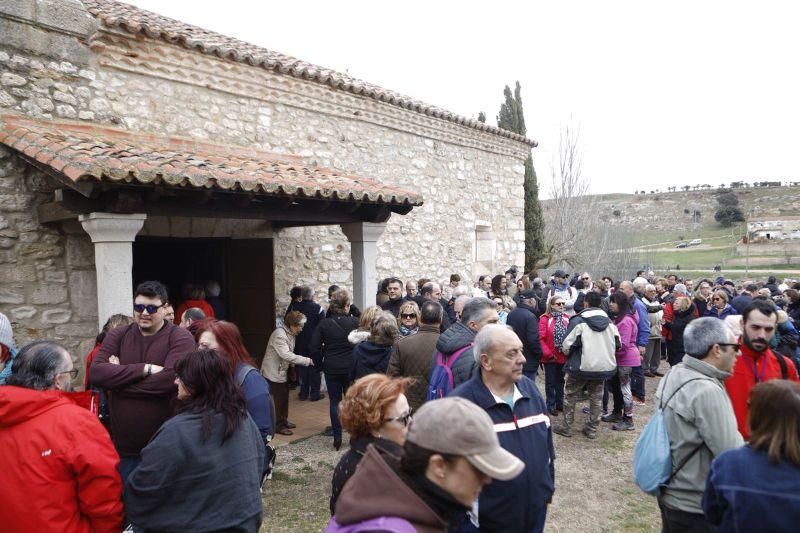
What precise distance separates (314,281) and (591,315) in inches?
174

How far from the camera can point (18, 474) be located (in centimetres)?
225

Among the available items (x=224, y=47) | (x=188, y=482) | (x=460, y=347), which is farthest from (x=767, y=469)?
(x=224, y=47)

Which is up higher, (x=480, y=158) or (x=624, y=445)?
(x=480, y=158)

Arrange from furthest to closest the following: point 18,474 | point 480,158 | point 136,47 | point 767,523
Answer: point 480,158
point 136,47
point 18,474
point 767,523

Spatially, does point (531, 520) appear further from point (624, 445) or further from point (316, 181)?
point (316, 181)

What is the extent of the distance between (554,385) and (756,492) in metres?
4.98

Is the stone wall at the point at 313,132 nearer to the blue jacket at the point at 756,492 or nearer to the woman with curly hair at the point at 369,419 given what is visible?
the woman with curly hair at the point at 369,419

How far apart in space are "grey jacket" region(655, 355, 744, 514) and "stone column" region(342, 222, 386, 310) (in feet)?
15.3

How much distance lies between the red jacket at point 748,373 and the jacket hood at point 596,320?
2401mm

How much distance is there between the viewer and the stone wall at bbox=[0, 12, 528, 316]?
5.92 metres

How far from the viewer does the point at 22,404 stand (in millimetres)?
2266

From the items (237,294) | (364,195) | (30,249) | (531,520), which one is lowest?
(531,520)

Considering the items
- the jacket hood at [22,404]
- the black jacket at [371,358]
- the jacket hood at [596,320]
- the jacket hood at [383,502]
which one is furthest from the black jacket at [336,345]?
the jacket hood at [383,502]

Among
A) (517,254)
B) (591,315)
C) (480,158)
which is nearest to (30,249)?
(591,315)
